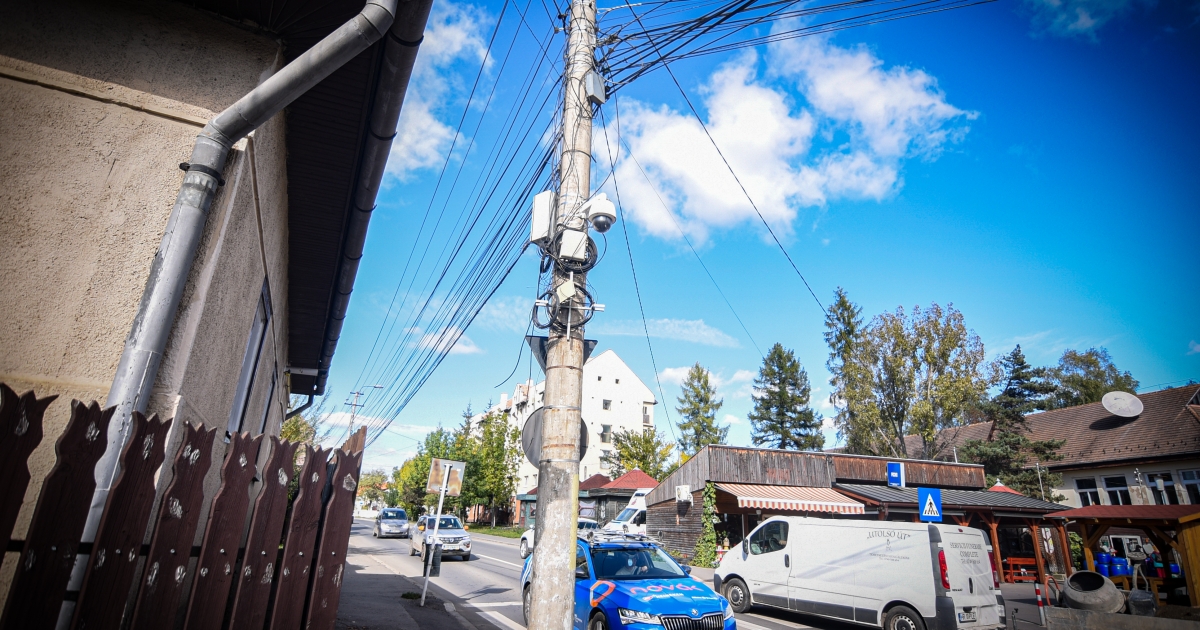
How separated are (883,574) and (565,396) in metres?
8.35

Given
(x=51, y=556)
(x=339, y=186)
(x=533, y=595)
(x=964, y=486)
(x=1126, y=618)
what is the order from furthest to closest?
1. (x=964, y=486)
2. (x=1126, y=618)
3. (x=339, y=186)
4. (x=533, y=595)
5. (x=51, y=556)

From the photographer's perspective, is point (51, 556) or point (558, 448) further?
point (558, 448)

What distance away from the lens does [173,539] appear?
2.50 metres

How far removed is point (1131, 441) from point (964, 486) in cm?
1057

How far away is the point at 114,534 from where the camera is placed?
2342 mm

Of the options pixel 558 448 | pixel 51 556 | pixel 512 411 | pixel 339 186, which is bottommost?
pixel 51 556

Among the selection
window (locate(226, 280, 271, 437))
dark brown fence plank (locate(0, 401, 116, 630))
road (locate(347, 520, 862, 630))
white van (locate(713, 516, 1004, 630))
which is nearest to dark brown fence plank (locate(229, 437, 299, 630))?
dark brown fence plank (locate(0, 401, 116, 630))

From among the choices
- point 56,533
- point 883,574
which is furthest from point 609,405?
point 56,533

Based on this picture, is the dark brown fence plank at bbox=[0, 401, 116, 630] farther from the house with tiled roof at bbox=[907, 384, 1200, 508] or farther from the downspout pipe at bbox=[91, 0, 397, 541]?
the house with tiled roof at bbox=[907, 384, 1200, 508]

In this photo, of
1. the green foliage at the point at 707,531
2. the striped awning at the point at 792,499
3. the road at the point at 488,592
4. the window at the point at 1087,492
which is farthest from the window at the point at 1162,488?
the road at the point at 488,592

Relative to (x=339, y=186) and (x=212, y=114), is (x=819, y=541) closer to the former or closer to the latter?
(x=339, y=186)

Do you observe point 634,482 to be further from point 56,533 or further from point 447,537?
point 56,533

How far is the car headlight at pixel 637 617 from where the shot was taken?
717cm

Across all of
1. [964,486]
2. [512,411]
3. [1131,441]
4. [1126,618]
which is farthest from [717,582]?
[512,411]
